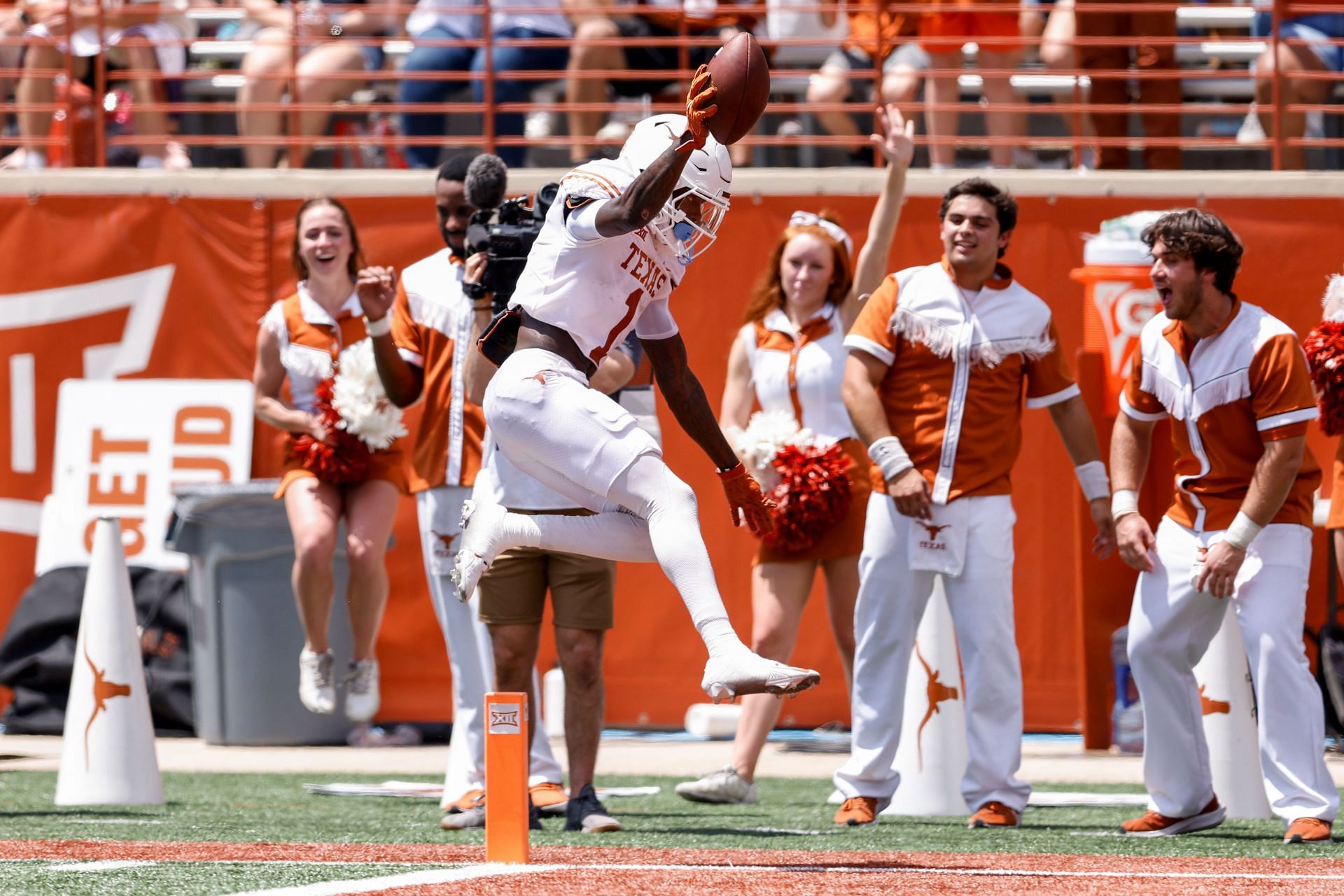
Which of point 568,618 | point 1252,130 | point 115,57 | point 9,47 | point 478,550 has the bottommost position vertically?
point 568,618

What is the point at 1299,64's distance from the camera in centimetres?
1091

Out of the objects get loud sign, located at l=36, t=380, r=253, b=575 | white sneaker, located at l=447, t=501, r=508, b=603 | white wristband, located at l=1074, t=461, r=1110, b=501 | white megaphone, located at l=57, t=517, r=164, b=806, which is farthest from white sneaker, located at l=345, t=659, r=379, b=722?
white sneaker, located at l=447, t=501, r=508, b=603

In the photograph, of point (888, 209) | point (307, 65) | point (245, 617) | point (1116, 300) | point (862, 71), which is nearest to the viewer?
point (888, 209)

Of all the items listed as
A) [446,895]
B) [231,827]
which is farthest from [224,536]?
[446,895]

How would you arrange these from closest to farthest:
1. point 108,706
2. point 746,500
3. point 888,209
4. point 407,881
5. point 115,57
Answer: point 407,881 < point 746,500 < point 108,706 < point 888,209 < point 115,57

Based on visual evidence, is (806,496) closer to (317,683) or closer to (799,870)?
(317,683)

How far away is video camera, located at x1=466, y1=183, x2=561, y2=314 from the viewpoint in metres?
6.03

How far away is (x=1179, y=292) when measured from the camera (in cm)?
609

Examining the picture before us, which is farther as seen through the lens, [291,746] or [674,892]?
[291,746]

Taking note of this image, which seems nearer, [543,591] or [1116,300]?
[543,591]

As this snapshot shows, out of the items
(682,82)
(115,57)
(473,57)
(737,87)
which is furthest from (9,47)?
(737,87)

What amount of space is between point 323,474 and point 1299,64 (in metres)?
6.06

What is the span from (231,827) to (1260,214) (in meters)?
6.20

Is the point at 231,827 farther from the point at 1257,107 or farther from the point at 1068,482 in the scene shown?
the point at 1257,107
